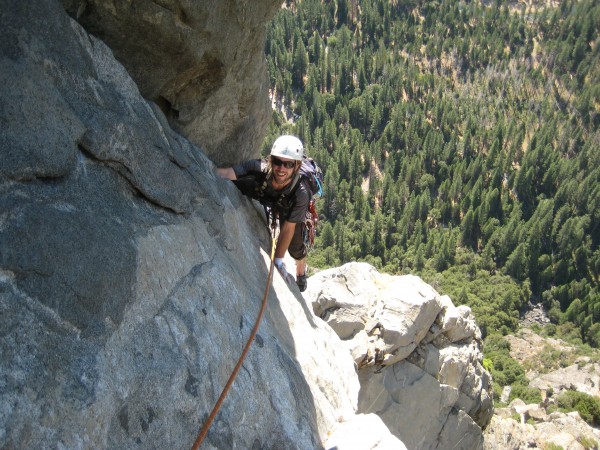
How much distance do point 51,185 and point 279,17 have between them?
4857 inches

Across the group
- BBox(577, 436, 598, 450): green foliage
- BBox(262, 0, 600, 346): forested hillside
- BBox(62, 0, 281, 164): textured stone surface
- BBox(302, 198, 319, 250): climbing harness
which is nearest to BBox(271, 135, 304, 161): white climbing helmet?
BBox(62, 0, 281, 164): textured stone surface

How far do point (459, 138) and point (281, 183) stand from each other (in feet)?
326

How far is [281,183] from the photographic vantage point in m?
6.70

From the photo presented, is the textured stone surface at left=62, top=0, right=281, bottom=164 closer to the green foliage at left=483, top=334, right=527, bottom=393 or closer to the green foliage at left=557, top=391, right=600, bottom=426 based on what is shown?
the green foliage at left=557, top=391, right=600, bottom=426

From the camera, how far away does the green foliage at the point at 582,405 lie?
37625mm

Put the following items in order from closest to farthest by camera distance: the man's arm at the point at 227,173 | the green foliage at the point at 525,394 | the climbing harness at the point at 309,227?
the man's arm at the point at 227,173 < the climbing harness at the point at 309,227 < the green foliage at the point at 525,394

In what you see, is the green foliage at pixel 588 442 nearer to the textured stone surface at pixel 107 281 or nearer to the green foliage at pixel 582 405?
the green foliage at pixel 582 405

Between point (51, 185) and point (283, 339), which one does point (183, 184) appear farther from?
point (283, 339)

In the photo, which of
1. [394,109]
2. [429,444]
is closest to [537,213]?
[394,109]

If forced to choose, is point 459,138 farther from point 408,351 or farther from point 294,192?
point 294,192

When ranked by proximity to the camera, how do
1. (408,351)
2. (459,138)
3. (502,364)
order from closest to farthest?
(408,351) → (502,364) → (459,138)

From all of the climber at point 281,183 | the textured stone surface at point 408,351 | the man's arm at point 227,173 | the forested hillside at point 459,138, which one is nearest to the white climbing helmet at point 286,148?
the climber at point 281,183

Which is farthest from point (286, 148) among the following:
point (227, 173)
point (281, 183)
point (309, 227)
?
point (309, 227)

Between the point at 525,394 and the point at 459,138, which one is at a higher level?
the point at 459,138
